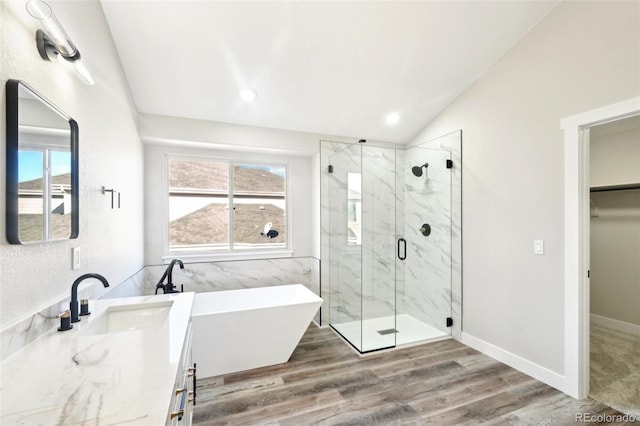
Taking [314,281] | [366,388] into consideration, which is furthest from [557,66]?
[314,281]

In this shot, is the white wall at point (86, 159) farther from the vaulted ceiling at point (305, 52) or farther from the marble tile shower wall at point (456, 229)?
the marble tile shower wall at point (456, 229)

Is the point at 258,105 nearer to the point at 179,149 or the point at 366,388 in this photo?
Answer: the point at 179,149

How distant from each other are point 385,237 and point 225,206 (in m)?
2.09

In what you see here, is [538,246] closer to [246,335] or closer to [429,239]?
[429,239]

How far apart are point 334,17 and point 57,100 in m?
1.87

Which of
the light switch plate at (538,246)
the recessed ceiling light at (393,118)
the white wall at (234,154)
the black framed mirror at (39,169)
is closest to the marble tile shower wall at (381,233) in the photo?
the white wall at (234,154)

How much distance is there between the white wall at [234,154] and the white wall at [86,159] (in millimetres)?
301

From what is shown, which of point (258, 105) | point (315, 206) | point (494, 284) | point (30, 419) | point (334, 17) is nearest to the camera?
point (30, 419)

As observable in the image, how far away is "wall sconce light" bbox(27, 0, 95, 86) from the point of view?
1.11m

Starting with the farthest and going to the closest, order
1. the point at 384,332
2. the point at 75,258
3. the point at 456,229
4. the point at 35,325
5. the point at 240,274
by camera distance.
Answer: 1. the point at 240,274
2. the point at 384,332
3. the point at 456,229
4. the point at 75,258
5. the point at 35,325

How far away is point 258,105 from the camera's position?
120 inches

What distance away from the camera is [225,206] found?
362 centimetres

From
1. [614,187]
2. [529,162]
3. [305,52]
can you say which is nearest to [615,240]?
[614,187]

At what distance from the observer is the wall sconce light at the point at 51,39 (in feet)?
3.65
